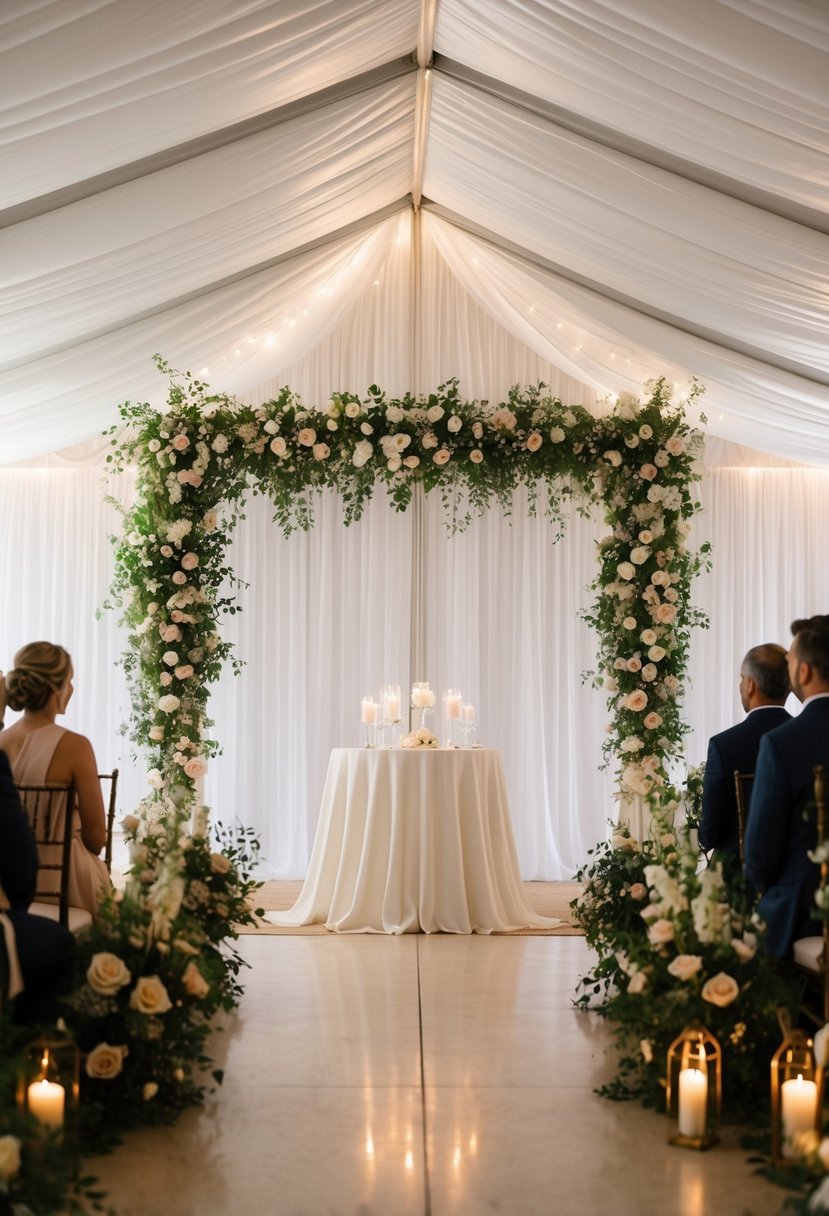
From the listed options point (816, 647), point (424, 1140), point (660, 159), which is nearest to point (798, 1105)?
point (424, 1140)

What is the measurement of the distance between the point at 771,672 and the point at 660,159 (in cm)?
273

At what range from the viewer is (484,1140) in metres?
3.46

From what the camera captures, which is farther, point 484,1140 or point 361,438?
point 361,438

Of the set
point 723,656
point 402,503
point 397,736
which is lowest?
point 397,736

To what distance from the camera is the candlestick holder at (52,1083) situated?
9.57 ft

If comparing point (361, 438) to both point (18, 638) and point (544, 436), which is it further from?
point (18, 638)

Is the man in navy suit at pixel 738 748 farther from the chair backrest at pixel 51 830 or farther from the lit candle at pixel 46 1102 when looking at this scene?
the lit candle at pixel 46 1102

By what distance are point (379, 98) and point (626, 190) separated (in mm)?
1537

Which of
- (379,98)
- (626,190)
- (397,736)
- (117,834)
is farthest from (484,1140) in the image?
(117,834)

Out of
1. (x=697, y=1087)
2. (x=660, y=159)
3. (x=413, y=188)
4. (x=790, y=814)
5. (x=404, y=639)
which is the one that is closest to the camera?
(x=697, y=1087)

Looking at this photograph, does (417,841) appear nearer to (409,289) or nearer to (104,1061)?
(104,1061)

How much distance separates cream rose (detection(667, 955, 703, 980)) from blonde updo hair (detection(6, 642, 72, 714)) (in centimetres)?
232

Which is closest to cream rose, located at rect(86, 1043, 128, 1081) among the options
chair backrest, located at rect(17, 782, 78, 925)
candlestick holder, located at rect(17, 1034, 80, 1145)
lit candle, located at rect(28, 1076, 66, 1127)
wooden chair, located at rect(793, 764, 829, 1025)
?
candlestick holder, located at rect(17, 1034, 80, 1145)

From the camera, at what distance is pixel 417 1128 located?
11.7ft
